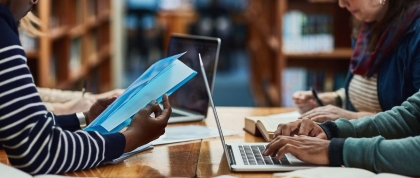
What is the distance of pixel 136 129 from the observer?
4.91 ft

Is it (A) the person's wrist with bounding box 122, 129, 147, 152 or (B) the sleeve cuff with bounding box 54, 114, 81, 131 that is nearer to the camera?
(A) the person's wrist with bounding box 122, 129, 147, 152

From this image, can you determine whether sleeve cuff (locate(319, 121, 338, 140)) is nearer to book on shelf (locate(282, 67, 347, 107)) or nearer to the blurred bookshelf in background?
book on shelf (locate(282, 67, 347, 107))

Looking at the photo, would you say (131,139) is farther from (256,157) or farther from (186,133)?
(186,133)

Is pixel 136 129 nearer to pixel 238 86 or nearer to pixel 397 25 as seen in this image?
pixel 397 25

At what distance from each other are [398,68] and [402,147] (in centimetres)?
65

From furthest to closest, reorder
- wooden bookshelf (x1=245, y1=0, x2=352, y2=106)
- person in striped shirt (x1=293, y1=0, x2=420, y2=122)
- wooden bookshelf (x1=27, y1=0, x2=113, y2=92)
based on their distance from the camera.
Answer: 1. wooden bookshelf (x1=245, y1=0, x2=352, y2=106)
2. wooden bookshelf (x1=27, y1=0, x2=113, y2=92)
3. person in striped shirt (x1=293, y1=0, x2=420, y2=122)

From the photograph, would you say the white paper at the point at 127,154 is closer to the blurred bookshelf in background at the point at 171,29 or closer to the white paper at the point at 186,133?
the white paper at the point at 186,133

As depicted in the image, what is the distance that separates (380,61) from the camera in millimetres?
2084

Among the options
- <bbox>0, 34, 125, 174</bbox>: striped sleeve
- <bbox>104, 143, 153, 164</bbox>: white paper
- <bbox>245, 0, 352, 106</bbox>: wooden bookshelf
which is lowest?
<bbox>245, 0, 352, 106</bbox>: wooden bookshelf

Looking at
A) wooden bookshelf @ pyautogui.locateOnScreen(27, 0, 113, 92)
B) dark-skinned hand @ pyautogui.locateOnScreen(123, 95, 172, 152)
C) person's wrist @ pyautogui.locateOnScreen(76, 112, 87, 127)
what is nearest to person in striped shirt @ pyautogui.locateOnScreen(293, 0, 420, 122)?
dark-skinned hand @ pyautogui.locateOnScreen(123, 95, 172, 152)

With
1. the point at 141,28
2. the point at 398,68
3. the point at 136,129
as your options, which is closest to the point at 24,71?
the point at 136,129

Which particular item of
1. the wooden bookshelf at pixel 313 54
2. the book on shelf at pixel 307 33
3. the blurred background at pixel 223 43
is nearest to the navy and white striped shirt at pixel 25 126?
the blurred background at pixel 223 43

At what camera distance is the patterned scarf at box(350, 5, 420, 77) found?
1.98 meters

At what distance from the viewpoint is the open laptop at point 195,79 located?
214cm
